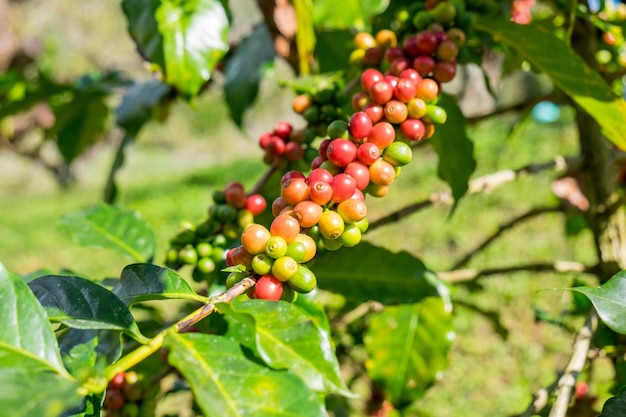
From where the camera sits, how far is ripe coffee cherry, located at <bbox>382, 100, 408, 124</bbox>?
0.55 m

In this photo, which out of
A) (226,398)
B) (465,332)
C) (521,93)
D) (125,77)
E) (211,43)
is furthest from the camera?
(521,93)

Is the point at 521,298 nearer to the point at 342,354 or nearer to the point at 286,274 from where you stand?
the point at 342,354

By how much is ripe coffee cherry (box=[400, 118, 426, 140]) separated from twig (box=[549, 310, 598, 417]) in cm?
25

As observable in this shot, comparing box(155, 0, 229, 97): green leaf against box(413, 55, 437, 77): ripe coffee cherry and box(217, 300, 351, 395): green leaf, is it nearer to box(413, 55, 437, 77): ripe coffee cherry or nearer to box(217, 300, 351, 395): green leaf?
box(413, 55, 437, 77): ripe coffee cherry

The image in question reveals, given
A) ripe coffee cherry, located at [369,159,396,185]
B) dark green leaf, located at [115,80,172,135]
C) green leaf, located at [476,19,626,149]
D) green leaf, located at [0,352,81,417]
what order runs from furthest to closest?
dark green leaf, located at [115,80,172,135] < green leaf, located at [476,19,626,149] < ripe coffee cherry, located at [369,159,396,185] < green leaf, located at [0,352,81,417]

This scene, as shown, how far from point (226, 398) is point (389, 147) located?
257 mm

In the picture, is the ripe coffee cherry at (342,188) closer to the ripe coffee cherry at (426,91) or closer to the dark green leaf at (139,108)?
the ripe coffee cherry at (426,91)

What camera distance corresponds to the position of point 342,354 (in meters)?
1.17

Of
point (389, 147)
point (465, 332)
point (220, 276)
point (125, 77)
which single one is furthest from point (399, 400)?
point (465, 332)

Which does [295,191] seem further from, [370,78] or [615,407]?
[615,407]

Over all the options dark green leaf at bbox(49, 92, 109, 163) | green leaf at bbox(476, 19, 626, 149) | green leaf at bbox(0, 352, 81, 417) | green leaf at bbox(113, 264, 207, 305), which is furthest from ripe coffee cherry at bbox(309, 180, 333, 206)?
dark green leaf at bbox(49, 92, 109, 163)

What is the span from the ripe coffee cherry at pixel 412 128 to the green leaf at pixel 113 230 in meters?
0.38

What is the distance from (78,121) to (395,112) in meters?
0.97

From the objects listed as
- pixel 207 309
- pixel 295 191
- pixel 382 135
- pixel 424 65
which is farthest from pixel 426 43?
pixel 207 309
